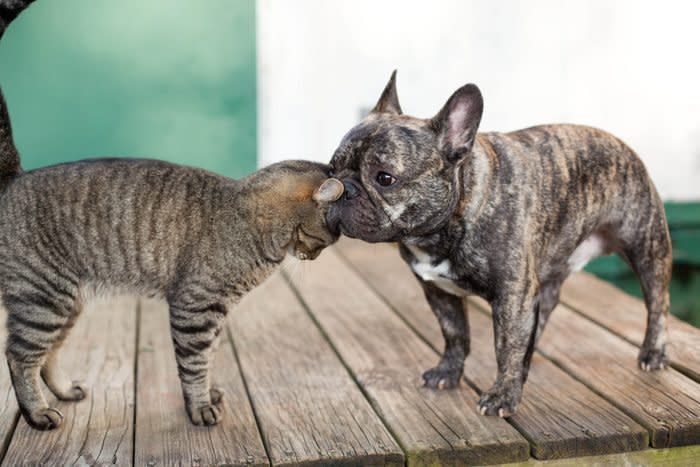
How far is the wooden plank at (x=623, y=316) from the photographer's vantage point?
4.00 m

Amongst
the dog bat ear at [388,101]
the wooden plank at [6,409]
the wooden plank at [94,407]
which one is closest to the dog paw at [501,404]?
A: the dog bat ear at [388,101]

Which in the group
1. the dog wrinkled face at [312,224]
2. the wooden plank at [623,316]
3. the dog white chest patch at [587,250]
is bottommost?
the wooden plank at [623,316]

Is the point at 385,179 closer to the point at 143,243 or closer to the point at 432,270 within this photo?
the point at 432,270

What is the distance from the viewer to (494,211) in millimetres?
3227

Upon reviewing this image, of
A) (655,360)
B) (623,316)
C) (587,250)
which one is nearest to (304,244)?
(587,250)

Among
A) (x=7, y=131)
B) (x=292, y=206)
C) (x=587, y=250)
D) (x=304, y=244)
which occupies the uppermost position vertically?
(x=7, y=131)

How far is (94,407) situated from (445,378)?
1361 millimetres

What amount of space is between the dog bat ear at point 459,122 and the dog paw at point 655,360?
1354 mm

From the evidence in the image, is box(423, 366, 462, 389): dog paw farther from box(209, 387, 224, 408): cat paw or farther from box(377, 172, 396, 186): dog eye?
box(377, 172, 396, 186): dog eye

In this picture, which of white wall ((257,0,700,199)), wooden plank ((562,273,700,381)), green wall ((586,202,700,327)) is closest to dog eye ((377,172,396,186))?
wooden plank ((562,273,700,381))

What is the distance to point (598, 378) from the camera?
3.74 m

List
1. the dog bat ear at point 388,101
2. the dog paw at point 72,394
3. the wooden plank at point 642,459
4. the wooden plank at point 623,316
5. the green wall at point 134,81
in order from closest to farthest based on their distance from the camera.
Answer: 1. the wooden plank at point 642,459
2. the dog bat ear at point 388,101
3. the dog paw at point 72,394
4. the wooden plank at point 623,316
5. the green wall at point 134,81

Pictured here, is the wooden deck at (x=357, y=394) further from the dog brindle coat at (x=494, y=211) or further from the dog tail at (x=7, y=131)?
the dog tail at (x=7, y=131)

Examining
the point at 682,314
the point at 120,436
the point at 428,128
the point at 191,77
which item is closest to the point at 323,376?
the point at 120,436
